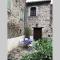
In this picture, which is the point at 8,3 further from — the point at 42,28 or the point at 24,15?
the point at 42,28

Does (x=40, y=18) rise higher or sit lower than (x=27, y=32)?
higher

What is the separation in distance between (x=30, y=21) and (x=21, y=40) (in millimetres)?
161

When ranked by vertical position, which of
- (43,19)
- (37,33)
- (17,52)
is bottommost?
(17,52)

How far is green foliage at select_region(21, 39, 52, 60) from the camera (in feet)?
3.53

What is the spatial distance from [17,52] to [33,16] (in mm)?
304

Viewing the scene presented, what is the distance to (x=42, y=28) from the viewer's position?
1145 millimetres

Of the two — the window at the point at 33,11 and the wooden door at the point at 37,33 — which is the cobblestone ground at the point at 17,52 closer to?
the wooden door at the point at 37,33

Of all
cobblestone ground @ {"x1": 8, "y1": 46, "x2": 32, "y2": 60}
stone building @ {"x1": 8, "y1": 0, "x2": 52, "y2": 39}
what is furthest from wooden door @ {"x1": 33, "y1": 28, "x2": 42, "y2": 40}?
Answer: cobblestone ground @ {"x1": 8, "y1": 46, "x2": 32, "y2": 60}

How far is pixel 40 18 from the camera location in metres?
1.15

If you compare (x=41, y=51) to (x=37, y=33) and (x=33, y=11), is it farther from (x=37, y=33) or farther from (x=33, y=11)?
(x=33, y=11)

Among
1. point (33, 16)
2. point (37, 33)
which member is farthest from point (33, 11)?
point (37, 33)

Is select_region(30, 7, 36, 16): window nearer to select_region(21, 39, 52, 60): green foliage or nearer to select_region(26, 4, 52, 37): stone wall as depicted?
select_region(26, 4, 52, 37): stone wall

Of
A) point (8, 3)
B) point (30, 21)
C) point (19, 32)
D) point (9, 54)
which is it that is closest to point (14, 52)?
point (9, 54)

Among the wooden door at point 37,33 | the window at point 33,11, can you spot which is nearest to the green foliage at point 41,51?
the wooden door at point 37,33
